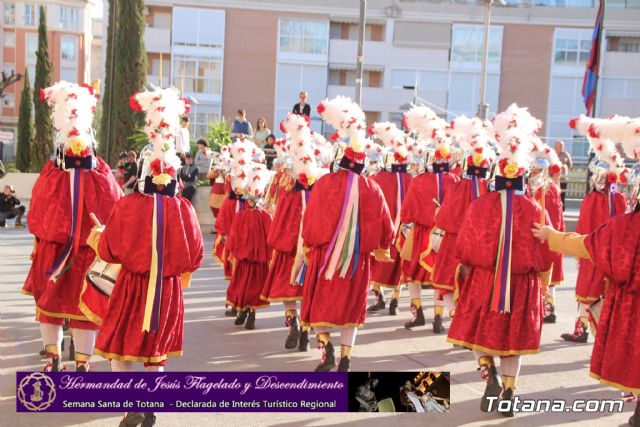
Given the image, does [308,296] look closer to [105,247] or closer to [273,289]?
[273,289]

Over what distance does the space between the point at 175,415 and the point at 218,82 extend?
3497 cm

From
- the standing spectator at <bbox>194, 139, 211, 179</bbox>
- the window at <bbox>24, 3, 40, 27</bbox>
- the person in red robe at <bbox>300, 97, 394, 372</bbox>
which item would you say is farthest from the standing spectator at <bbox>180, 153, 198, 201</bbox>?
the window at <bbox>24, 3, 40, 27</bbox>

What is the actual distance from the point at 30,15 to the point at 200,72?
100 feet

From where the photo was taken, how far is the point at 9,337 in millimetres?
8578

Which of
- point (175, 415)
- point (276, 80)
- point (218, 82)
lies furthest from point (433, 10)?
point (175, 415)

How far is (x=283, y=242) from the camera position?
896 centimetres

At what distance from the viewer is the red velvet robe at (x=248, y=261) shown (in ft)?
30.9

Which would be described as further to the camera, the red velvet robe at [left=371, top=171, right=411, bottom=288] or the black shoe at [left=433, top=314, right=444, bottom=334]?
the red velvet robe at [left=371, top=171, right=411, bottom=288]

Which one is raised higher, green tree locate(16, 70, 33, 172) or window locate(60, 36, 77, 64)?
window locate(60, 36, 77, 64)

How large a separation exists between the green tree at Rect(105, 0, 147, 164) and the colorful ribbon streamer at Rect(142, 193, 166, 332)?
19855 millimetres

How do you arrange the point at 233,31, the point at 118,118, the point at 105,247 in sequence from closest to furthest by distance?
the point at 105,247, the point at 118,118, the point at 233,31

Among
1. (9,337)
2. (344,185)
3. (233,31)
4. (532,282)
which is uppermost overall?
(233,31)

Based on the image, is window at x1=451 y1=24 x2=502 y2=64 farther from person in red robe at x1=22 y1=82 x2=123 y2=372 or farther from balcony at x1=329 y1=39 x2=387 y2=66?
person in red robe at x1=22 y1=82 x2=123 y2=372

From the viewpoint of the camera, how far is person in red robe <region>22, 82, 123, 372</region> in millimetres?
6770
